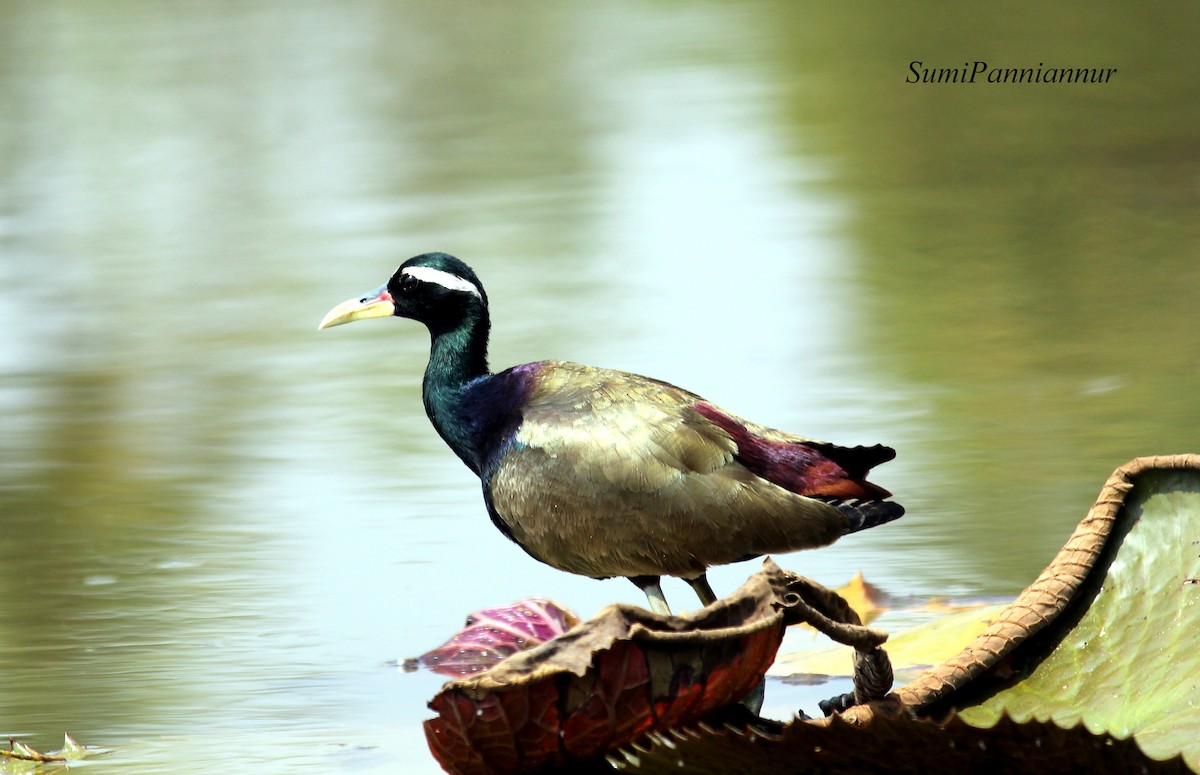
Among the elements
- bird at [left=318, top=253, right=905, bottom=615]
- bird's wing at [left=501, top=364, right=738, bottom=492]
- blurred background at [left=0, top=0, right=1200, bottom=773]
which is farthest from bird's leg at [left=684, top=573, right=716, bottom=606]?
blurred background at [left=0, top=0, right=1200, bottom=773]

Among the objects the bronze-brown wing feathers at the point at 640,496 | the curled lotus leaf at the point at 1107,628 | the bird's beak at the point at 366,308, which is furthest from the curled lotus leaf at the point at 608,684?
the bird's beak at the point at 366,308

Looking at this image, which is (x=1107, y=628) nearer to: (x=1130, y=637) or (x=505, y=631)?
(x=1130, y=637)

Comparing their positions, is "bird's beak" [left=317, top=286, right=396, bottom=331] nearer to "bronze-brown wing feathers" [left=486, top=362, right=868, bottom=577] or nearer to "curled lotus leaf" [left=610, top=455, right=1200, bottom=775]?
"bronze-brown wing feathers" [left=486, top=362, right=868, bottom=577]

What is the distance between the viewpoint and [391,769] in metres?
3.83

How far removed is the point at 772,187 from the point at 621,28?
26.4 feet

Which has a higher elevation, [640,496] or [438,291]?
[438,291]

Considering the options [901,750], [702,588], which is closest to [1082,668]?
[901,750]

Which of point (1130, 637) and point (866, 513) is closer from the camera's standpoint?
point (1130, 637)

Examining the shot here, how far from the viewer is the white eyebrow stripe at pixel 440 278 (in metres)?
5.00

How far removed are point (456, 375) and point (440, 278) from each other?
0.24 meters

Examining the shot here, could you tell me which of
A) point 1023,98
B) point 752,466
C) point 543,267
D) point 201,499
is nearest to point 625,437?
point 752,466

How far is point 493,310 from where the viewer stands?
8.54m

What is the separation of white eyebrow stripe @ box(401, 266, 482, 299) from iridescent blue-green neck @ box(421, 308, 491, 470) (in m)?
0.06

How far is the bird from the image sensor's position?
4.39 metres
